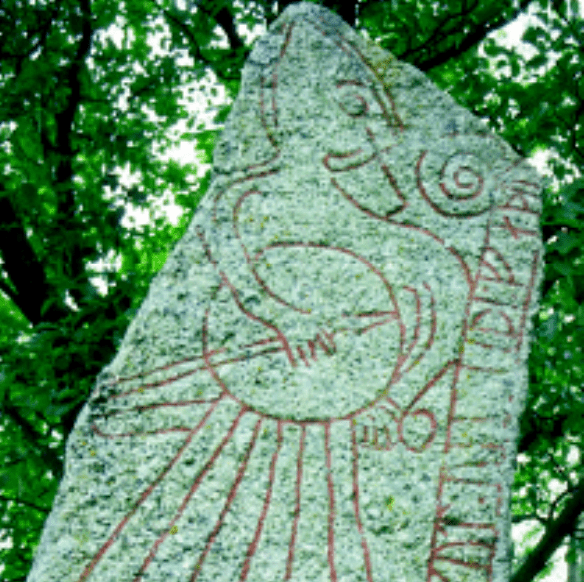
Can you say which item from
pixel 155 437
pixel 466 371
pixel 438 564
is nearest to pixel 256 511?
pixel 155 437

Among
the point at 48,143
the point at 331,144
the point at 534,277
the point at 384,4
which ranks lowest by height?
the point at 534,277

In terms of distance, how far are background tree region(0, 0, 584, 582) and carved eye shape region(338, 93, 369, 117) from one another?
3.09 feet

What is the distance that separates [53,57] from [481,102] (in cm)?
208

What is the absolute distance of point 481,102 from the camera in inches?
146

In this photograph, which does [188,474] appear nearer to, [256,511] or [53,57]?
Answer: [256,511]

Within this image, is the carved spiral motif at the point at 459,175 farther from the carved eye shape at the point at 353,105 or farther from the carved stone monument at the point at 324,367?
the carved eye shape at the point at 353,105

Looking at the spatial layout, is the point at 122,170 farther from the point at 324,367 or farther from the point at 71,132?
the point at 324,367

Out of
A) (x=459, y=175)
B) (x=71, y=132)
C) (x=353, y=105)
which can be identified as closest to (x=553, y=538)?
(x=459, y=175)

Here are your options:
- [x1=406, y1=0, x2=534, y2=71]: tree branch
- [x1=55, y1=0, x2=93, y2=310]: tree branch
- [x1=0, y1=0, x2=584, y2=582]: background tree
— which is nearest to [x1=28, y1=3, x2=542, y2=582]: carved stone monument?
[x1=0, y1=0, x2=584, y2=582]: background tree

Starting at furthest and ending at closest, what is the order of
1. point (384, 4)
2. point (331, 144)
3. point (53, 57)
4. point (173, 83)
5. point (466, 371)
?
point (173, 83), point (384, 4), point (53, 57), point (331, 144), point (466, 371)

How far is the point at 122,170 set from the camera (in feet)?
11.1

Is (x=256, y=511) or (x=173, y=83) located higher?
(x=173, y=83)

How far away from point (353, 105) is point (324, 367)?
79 centimetres

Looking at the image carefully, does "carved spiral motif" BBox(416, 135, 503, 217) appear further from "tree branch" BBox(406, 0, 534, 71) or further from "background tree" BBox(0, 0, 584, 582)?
"tree branch" BBox(406, 0, 534, 71)
